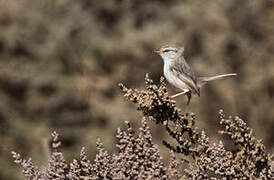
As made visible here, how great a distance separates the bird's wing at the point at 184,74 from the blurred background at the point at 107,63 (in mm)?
13140

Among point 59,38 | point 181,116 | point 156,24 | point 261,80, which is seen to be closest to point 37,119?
point 59,38

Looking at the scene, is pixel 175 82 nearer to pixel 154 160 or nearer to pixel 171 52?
pixel 171 52

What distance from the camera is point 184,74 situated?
20.6 feet

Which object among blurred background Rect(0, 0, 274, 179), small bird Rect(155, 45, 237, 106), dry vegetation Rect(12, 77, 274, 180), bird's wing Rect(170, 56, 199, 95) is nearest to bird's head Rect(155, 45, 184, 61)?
small bird Rect(155, 45, 237, 106)

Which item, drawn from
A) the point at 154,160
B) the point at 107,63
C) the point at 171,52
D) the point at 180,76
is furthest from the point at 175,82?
the point at 107,63

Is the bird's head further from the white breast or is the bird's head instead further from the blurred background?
the blurred background

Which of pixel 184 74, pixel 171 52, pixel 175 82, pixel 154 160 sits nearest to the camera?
pixel 154 160

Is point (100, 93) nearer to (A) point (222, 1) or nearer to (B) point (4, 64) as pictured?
(B) point (4, 64)

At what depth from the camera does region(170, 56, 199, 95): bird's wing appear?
20.3ft

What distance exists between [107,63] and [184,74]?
1703 cm

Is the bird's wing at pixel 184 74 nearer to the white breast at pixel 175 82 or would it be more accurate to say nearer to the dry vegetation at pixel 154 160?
the white breast at pixel 175 82

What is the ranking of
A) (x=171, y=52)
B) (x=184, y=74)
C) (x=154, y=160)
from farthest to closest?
(x=171, y=52), (x=184, y=74), (x=154, y=160)

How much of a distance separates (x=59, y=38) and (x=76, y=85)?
2342 millimetres

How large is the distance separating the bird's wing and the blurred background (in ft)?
43.1
